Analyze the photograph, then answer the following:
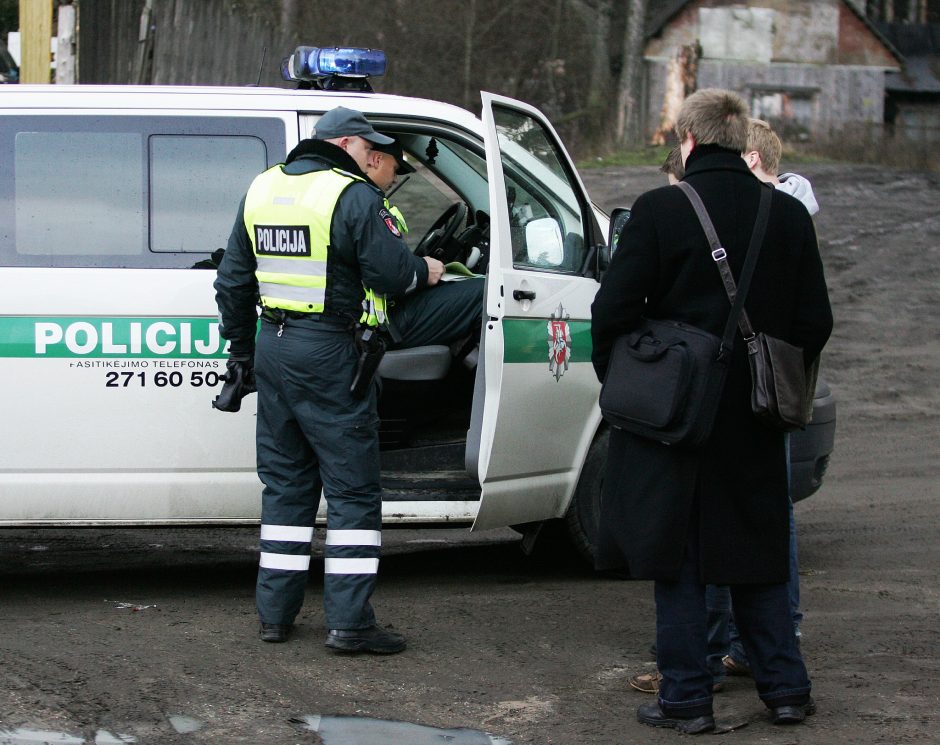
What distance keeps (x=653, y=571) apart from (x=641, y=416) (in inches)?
18.0

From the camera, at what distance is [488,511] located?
212 inches

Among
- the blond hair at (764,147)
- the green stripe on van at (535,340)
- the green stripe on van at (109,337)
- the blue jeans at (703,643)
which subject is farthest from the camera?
the green stripe on van at (535,340)

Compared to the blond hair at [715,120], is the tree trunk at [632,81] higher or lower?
higher

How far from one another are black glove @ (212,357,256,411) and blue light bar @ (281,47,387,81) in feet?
4.25

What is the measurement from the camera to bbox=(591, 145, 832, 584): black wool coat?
399 cm

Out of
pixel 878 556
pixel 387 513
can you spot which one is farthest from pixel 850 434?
pixel 387 513

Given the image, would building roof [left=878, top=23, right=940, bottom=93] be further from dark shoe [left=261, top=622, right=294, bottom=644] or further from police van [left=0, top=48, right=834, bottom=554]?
dark shoe [left=261, top=622, right=294, bottom=644]

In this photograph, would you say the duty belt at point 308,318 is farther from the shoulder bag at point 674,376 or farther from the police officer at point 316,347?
the shoulder bag at point 674,376

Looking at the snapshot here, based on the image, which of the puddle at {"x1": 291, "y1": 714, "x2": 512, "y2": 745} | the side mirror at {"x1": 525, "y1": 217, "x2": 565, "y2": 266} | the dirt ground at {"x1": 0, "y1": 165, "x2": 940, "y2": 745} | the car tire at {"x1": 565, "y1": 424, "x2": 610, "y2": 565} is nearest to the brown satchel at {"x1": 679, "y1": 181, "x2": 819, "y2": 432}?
the dirt ground at {"x1": 0, "y1": 165, "x2": 940, "y2": 745}

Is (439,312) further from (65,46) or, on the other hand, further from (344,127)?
(65,46)

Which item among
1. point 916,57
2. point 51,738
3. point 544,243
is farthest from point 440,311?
point 916,57

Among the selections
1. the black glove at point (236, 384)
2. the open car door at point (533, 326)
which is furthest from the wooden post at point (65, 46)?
the black glove at point (236, 384)

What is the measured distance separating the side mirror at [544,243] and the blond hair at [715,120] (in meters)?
1.41

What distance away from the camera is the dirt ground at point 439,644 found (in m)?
4.13
